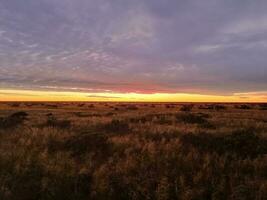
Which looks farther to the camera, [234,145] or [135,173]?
[234,145]

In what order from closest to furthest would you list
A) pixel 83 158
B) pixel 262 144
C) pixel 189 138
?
pixel 83 158 → pixel 262 144 → pixel 189 138

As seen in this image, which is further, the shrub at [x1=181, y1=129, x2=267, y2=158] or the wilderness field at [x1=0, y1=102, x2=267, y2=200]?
the shrub at [x1=181, y1=129, x2=267, y2=158]

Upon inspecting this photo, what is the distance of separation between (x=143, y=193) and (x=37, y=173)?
9.94 feet

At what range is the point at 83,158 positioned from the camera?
859 centimetres

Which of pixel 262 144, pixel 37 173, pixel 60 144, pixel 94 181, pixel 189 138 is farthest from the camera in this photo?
pixel 189 138

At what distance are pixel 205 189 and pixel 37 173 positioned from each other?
4310 mm

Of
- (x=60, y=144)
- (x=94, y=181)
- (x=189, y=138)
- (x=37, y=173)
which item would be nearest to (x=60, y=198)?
(x=94, y=181)

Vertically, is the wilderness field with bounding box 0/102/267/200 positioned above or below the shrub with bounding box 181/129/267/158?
below

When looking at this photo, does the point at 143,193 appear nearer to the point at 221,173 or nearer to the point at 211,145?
the point at 221,173

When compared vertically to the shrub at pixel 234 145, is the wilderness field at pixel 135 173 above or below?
below

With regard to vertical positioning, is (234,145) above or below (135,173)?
above

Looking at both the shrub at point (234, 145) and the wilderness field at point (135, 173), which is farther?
the shrub at point (234, 145)

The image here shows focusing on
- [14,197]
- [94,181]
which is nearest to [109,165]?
[94,181]

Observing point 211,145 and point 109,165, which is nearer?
point 109,165
